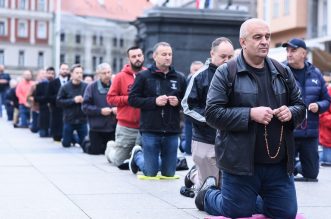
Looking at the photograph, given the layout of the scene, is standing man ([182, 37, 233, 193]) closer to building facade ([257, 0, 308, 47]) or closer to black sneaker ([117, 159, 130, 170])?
black sneaker ([117, 159, 130, 170])

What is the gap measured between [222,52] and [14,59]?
4204 inches

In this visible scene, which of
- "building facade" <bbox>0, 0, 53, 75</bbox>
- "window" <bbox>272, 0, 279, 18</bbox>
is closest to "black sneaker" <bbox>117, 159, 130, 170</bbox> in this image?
"window" <bbox>272, 0, 279, 18</bbox>

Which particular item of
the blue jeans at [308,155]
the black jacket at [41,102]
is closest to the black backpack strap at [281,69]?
the blue jeans at [308,155]

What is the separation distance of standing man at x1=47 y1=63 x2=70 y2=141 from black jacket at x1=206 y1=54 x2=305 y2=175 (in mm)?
13110

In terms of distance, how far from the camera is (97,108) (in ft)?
49.5

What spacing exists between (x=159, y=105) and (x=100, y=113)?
462 centimetres

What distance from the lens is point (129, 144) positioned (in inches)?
480

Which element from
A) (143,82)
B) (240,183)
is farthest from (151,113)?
(240,183)

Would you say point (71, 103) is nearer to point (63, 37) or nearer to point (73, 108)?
point (73, 108)

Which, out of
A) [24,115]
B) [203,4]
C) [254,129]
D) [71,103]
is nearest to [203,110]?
[254,129]

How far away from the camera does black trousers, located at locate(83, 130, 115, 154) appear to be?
1531 centimetres

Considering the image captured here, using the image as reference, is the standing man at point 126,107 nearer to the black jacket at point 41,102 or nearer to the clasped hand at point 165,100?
the clasped hand at point 165,100

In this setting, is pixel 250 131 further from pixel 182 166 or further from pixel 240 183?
pixel 182 166

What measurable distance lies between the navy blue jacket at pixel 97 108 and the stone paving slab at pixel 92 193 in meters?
0.98
